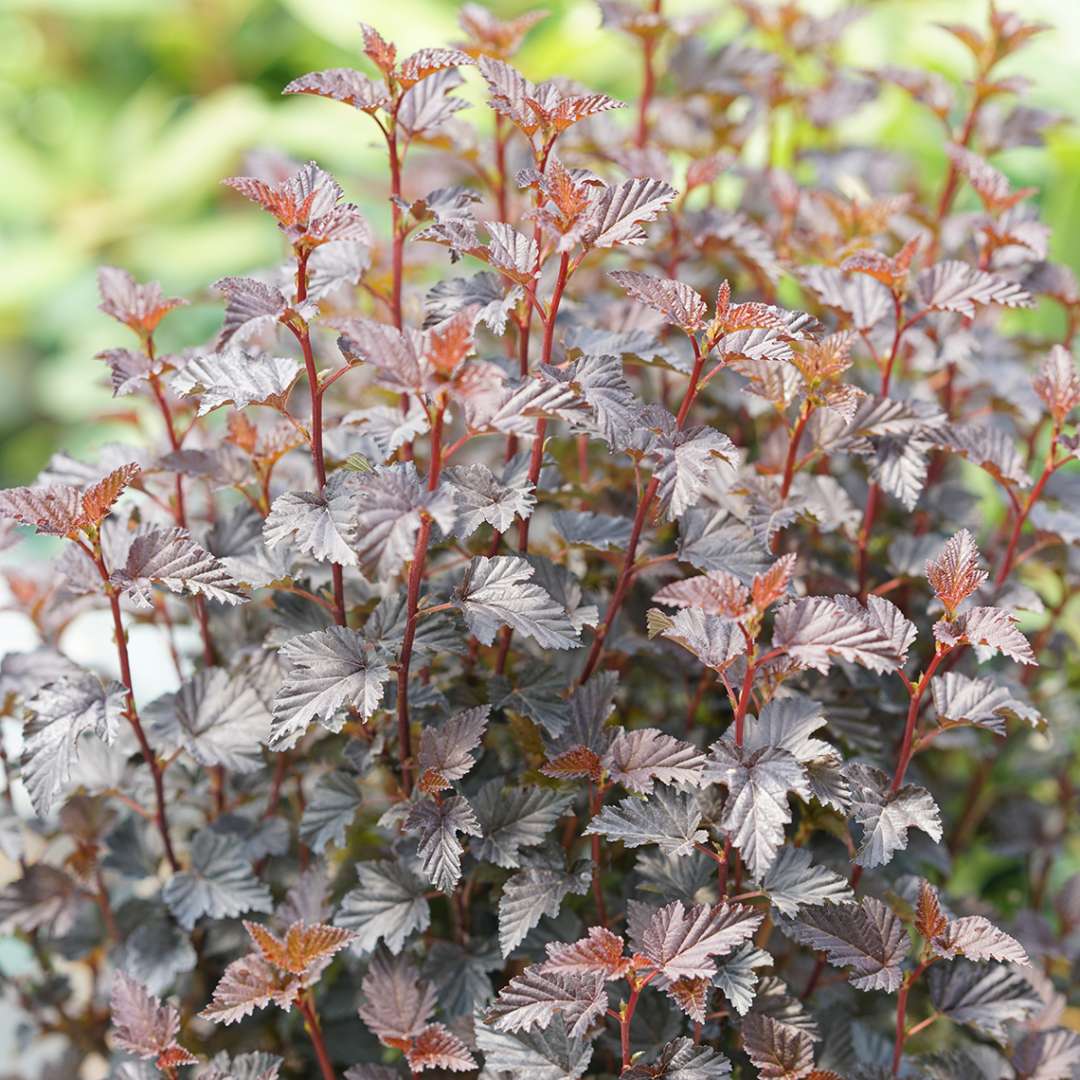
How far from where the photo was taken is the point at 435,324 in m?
0.88

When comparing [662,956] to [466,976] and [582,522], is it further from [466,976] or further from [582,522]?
[582,522]

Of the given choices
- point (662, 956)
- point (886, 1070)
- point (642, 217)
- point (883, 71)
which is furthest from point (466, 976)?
point (883, 71)

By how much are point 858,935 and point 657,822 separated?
175mm

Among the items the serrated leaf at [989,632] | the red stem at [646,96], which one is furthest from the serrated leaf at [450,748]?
the red stem at [646,96]

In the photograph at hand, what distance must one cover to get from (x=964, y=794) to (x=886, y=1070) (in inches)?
21.0

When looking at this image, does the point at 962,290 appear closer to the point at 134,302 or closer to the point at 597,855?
the point at 597,855

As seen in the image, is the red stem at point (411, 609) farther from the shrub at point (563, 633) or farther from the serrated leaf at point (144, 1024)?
the serrated leaf at point (144, 1024)

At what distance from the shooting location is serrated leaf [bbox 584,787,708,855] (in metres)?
0.82

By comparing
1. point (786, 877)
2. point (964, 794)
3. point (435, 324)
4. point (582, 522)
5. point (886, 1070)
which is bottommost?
point (964, 794)

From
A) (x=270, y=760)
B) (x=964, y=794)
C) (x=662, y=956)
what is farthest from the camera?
(x=964, y=794)

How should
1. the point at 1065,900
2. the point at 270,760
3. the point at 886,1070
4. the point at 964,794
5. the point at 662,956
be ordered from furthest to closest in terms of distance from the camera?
1. the point at 964,794
2. the point at 1065,900
3. the point at 270,760
4. the point at 886,1070
5. the point at 662,956

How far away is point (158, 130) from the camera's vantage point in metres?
3.19

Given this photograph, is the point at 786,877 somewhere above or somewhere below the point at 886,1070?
above

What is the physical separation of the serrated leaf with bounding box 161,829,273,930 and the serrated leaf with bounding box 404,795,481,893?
21 centimetres
